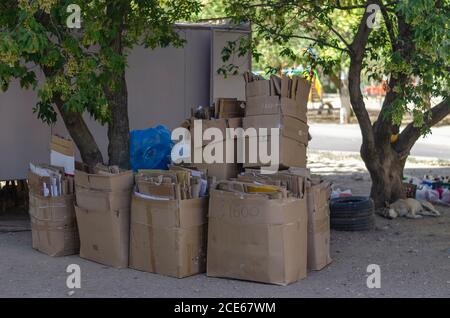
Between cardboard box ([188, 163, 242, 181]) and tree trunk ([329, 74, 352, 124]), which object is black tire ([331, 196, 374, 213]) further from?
tree trunk ([329, 74, 352, 124])

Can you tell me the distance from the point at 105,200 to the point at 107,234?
1.10ft

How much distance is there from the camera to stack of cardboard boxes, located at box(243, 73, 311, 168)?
7645mm

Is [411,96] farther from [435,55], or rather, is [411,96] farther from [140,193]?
[140,193]

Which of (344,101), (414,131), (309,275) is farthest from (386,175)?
(344,101)

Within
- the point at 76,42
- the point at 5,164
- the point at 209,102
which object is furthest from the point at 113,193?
the point at 209,102

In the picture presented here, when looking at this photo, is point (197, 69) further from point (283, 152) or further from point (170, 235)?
point (170, 235)

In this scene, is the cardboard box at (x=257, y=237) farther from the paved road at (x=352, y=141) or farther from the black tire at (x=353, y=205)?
the paved road at (x=352, y=141)

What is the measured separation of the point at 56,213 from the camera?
7.21 m

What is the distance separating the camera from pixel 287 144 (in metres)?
7.71

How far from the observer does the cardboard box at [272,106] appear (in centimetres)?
768

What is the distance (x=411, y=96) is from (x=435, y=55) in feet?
2.77

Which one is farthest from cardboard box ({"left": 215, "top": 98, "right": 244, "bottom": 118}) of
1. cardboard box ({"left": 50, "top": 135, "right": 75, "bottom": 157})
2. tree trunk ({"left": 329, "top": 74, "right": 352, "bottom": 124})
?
tree trunk ({"left": 329, "top": 74, "right": 352, "bottom": 124})

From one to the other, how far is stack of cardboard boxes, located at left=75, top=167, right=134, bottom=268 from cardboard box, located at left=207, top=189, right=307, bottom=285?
2.98 ft

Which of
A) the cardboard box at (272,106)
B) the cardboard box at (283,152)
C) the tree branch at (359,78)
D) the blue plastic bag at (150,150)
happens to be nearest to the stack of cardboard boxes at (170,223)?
the cardboard box at (283,152)
